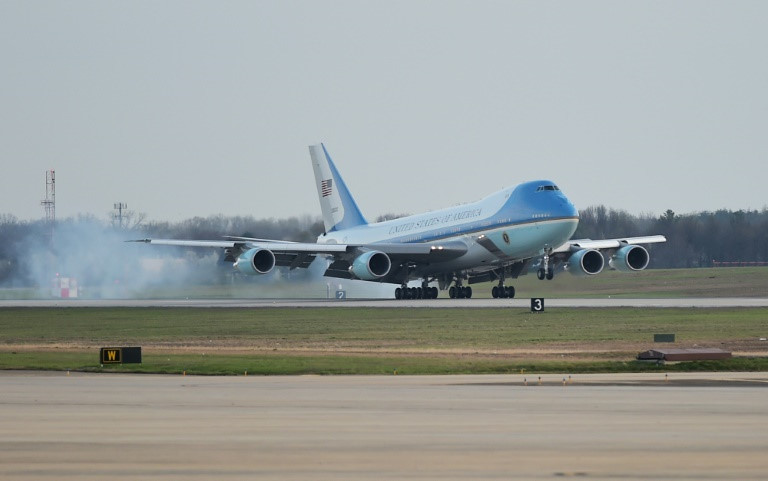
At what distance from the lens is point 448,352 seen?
35.3 m

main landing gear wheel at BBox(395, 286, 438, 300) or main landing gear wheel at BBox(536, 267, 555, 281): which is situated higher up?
main landing gear wheel at BBox(536, 267, 555, 281)

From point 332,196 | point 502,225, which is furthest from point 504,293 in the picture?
point 332,196

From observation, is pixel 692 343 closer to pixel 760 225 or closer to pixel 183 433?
pixel 183 433

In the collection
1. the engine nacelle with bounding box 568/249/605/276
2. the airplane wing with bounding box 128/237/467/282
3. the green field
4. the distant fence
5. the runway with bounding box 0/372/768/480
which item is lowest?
the runway with bounding box 0/372/768/480

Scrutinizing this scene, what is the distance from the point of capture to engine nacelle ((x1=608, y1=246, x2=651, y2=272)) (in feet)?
239

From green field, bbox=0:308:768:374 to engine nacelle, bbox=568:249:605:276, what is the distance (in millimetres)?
14784

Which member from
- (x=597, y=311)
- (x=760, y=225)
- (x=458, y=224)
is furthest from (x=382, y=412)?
(x=760, y=225)

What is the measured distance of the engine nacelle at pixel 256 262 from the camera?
71125 mm

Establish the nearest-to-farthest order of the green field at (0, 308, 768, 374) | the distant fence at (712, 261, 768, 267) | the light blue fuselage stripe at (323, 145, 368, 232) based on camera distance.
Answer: the green field at (0, 308, 768, 374)
the light blue fuselage stripe at (323, 145, 368, 232)
the distant fence at (712, 261, 768, 267)

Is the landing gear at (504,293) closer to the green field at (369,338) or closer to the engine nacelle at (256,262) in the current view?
the engine nacelle at (256,262)

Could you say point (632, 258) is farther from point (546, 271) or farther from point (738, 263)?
point (738, 263)

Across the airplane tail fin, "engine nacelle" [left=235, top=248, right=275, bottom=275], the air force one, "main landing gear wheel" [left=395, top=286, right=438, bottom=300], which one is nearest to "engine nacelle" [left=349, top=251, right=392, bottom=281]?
the air force one

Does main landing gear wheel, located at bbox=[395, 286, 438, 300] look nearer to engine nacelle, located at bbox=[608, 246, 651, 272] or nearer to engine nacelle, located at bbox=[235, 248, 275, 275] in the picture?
engine nacelle, located at bbox=[235, 248, 275, 275]

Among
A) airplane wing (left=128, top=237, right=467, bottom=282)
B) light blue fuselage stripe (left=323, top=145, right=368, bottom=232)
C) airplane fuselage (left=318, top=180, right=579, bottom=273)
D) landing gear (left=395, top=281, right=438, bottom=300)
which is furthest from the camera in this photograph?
light blue fuselage stripe (left=323, top=145, right=368, bottom=232)
